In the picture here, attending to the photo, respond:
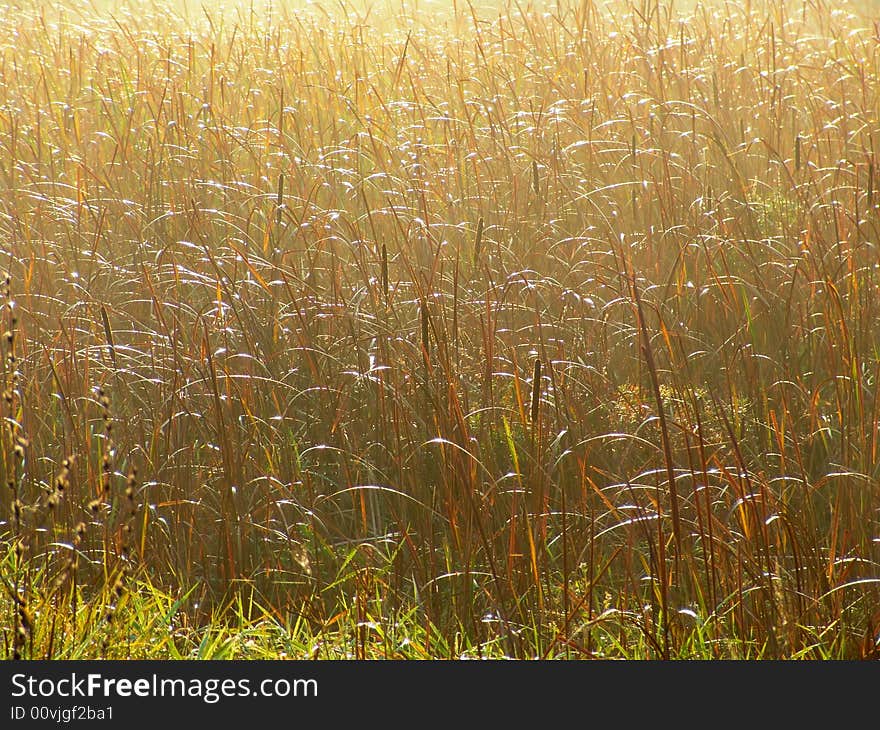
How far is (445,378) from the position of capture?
1.67m

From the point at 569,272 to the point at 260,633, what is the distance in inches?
42.8

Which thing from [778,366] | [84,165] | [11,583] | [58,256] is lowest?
[11,583]

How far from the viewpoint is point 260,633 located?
132 cm

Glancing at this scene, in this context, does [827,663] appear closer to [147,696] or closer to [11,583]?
[147,696]

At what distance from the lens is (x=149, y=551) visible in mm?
1521

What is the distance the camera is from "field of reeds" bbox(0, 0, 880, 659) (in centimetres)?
134

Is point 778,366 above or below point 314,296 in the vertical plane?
below

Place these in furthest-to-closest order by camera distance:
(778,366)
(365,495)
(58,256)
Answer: (58,256) → (778,366) → (365,495)

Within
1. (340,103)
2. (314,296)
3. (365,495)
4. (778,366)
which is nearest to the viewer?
(365,495)

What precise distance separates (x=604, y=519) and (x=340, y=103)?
90.1 inches

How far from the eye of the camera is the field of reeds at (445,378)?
4.39 feet

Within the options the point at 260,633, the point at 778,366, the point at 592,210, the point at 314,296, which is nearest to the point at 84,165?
the point at 314,296

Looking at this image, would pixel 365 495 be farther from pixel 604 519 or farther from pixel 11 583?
pixel 11 583

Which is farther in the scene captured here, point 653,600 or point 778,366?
point 778,366
